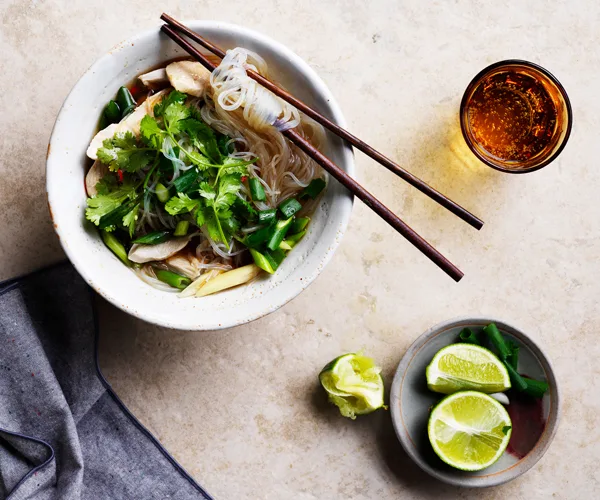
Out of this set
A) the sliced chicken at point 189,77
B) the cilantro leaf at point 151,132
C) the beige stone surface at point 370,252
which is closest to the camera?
the cilantro leaf at point 151,132

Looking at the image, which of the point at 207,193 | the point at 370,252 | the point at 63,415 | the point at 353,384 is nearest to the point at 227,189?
the point at 207,193

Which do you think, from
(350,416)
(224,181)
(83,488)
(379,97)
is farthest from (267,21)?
(83,488)

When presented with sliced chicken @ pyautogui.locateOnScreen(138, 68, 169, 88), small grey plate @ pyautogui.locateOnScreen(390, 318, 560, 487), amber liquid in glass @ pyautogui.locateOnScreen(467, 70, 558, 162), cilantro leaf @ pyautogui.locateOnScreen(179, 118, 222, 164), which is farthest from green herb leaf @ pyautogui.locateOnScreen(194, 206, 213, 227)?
amber liquid in glass @ pyautogui.locateOnScreen(467, 70, 558, 162)

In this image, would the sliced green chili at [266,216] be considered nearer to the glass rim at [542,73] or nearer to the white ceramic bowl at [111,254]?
the white ceramic bowl at [111,254]

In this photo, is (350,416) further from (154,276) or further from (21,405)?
(21,405)

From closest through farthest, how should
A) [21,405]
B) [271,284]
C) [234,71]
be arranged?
[234,71] → [271,284] → [21,405]

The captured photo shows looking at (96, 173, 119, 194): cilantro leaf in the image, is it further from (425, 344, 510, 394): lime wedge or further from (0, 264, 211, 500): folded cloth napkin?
(425, 344, 510, 394): lime wedge

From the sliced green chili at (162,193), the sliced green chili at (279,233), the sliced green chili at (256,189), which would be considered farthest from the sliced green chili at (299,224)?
the sliced green chili at (162,193)

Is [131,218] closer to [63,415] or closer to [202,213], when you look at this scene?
[202,213]
